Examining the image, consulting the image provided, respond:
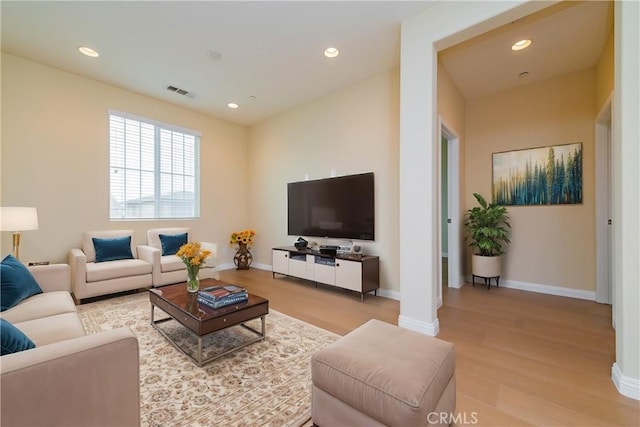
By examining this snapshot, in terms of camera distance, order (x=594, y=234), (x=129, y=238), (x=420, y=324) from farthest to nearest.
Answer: (x=129, y=238)
(x=594, y=234)
(x=420, y=324)

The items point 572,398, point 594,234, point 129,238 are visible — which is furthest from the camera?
point 129,238

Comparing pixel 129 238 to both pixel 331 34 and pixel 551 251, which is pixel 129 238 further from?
pixel 551 251

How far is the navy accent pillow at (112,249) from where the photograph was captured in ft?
12.2

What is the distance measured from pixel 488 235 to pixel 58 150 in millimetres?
6077

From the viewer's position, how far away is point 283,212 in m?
5.17

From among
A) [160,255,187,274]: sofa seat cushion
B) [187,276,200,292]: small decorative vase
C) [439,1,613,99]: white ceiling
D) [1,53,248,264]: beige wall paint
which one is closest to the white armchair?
[160,255,187,274]: sofa seat cushion

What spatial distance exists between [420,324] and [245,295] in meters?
1.64

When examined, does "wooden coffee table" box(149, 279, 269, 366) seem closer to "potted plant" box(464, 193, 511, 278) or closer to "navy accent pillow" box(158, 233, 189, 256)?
"navy accent pillow" box(158, 233, 189, 256)

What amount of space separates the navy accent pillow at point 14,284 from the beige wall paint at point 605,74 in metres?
5.59

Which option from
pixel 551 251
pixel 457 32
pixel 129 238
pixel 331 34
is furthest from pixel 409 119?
pixel 129 238

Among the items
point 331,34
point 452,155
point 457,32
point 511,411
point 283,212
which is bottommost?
point 511,411

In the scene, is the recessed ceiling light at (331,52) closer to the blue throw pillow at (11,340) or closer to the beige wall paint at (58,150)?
the beige wall paint at (58,150)

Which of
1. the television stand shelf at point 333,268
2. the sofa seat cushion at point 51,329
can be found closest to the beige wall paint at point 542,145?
the television stand shelf at point 333,268

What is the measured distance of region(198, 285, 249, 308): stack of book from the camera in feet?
7.13
